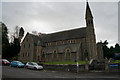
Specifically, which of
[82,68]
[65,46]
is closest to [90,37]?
[65,46]

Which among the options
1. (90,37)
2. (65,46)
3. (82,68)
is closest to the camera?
(82,68)

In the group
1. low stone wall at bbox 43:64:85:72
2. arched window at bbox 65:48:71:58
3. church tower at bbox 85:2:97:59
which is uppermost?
church tower at bbox 85:2:97:59

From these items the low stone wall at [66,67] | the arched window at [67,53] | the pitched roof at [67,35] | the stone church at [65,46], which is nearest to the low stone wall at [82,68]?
the low stone wall at [66,67]

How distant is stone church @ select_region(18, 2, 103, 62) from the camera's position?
40094 mm

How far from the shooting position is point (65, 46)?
4438 cm

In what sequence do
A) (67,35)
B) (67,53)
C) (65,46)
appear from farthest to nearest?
(67,35), (65,46), (67,53)

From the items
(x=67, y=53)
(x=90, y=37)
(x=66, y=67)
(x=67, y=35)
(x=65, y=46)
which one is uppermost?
(x=67, y=35)

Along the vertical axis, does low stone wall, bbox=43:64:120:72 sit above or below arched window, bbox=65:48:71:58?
below

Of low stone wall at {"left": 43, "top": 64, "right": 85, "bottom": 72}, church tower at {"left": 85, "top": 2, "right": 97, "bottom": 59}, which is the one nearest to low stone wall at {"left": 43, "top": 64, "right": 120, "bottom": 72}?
low stone wall at {"left": 43, "top": 64, "right": 85, "bottom": 72}

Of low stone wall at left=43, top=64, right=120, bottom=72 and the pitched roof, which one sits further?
the pitched roof

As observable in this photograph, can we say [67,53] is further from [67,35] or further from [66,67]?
[66,67]

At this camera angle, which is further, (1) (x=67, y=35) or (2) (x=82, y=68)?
(1) (x=67, y=35)

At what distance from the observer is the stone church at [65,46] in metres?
40.1

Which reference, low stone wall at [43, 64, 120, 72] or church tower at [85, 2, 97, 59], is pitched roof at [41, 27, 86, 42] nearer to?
church tower at [85, 2, 97, 59]
